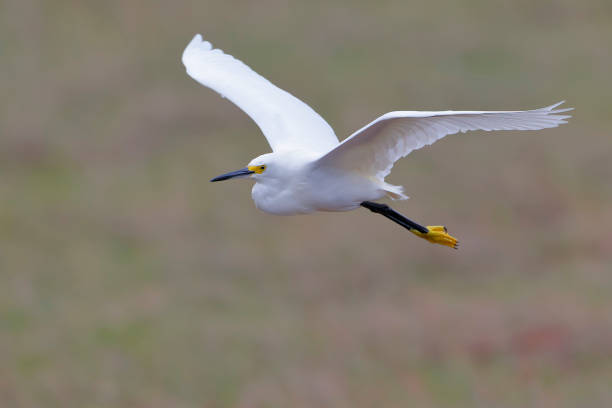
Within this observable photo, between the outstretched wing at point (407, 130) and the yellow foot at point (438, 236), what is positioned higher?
the outstretched wing at point (407, 130)

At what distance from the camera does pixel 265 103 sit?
28.7ft

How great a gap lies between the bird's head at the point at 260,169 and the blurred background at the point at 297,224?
6.52 m

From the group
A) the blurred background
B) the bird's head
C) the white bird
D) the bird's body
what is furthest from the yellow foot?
the blurred background

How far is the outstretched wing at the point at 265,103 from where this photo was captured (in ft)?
27.1

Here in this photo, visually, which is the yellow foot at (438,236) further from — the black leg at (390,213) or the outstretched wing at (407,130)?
the outstretched wing at (407,130)

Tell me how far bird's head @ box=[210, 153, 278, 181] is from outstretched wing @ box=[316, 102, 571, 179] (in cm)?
35

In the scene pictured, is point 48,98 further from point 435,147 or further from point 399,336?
point 399,336

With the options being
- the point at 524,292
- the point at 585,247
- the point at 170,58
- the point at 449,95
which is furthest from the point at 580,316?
the point at 170,58

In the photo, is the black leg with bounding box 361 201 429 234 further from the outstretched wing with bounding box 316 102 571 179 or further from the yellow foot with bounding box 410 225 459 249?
the outstretched wing with bounding box 316 102 571 179

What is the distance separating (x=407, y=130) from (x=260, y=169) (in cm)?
99

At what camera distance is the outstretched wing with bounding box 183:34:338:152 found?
27.1 feet

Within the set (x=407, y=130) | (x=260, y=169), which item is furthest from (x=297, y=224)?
(x=407, y=130)

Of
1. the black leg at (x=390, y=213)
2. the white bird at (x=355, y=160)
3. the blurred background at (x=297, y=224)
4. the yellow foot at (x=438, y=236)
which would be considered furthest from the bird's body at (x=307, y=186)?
the blurred background at (x=297, y=224)

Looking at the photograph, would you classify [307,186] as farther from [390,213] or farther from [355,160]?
[390,213]
